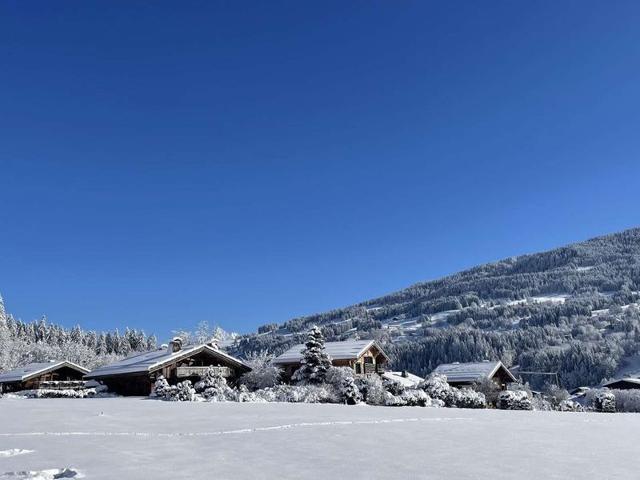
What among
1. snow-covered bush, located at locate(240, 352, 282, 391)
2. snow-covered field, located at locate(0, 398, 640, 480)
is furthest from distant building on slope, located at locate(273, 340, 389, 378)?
snow-covered field, located at locate(0, 398, 640, 480)

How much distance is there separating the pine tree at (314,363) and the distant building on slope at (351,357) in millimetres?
8590

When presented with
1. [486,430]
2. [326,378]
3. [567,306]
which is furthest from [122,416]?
[567,306]

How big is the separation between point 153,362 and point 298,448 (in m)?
32.5

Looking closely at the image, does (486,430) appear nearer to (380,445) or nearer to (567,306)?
(380,445)

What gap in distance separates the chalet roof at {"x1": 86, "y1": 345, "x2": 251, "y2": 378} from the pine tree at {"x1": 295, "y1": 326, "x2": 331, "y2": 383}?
807cm

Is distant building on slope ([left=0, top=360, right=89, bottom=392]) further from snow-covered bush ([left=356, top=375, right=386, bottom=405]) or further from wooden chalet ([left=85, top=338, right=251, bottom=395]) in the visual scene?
snow-covered bush ([left=356, top=375, right=386, bottom=405])

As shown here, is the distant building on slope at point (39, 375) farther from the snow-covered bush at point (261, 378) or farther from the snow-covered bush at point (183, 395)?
the snow-covered bush at point (183, 395)

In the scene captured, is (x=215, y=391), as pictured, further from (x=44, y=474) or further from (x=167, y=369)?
(x=44, y=474)

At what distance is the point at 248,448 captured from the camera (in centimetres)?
1092

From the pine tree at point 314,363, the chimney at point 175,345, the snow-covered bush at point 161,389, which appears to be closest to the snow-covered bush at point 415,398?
the pine tree at point 314,363

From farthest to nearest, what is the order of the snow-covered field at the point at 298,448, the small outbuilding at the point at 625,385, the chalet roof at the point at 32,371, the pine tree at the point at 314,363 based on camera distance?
the small outbuilding at the point at 625,385
the chalet roof at the point at 32,371
the pine tree at the point at 314,363
the snow-covered field at the point at 298,448

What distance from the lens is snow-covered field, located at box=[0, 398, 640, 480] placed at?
8492mm

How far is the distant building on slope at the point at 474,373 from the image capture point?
55.8 metres

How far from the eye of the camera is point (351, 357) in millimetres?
50062
